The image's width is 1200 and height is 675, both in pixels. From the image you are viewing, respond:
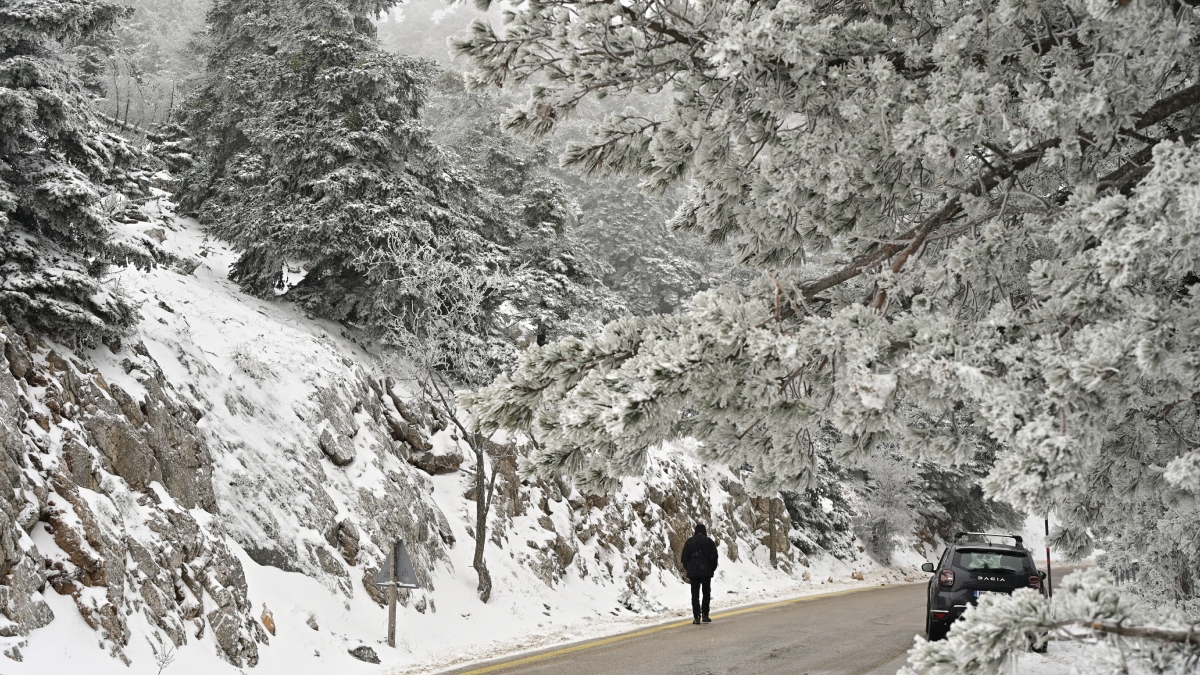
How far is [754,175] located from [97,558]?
6821 mm

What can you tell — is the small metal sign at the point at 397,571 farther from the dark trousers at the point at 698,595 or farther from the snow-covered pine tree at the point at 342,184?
the snow-covered pine tree at the point at 342,184

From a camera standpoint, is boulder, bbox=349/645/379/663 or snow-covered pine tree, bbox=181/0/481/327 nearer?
boulder, bbox=349/645/379/663


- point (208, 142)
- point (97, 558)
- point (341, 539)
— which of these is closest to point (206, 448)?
point (341, 539)

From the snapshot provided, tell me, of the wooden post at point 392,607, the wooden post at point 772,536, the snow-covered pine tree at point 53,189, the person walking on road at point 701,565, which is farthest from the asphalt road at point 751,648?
the wooden post at point 772,536

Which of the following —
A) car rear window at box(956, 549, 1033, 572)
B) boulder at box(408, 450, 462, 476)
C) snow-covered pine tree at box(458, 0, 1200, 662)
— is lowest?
car rear window at box(956, 549, 1033, 572)

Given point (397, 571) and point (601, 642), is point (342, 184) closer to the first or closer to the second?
point (397, 571)

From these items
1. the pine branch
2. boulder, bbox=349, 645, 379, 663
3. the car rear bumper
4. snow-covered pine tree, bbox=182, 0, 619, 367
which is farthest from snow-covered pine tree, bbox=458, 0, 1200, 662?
snow-covered pine tree, bbox=182, 0, 619, 367

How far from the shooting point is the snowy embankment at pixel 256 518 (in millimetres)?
7531

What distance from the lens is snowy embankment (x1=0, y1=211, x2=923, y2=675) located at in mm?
7531

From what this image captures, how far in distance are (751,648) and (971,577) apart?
9.57 ft

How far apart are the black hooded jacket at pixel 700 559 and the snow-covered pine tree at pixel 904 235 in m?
8.47

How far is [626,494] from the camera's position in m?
20.1

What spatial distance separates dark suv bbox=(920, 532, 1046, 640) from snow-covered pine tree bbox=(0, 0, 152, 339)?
1050 cm

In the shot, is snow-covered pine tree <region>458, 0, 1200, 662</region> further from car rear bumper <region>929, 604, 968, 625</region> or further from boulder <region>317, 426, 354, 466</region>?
boulder <region>317, 426, 354, 466</region>
